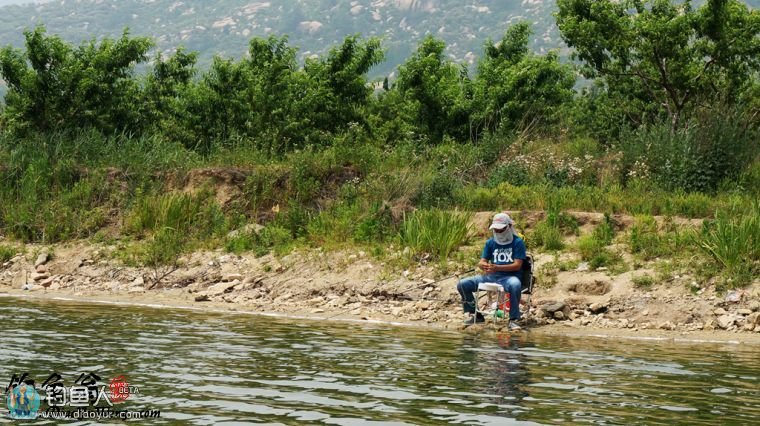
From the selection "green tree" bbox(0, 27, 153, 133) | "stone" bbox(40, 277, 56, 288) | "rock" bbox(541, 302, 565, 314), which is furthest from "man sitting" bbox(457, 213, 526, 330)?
"green tree" bbox(0, 27, 153, 133)

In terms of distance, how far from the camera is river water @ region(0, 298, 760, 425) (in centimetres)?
804

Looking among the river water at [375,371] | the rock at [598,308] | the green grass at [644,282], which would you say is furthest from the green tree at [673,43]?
the river water at [375,371]

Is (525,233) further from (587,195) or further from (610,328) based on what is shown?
(610,328)

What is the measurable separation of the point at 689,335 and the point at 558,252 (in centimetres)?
359

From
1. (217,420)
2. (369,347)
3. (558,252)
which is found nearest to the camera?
(217,420)

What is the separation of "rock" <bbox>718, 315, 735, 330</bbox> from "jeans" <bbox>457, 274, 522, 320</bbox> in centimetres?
269

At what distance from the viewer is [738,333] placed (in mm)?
13391

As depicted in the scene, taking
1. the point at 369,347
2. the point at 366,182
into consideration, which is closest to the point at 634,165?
the point at 366,182

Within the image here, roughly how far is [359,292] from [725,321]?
18.8ft

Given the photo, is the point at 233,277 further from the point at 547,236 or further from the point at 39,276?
the point at 547,236

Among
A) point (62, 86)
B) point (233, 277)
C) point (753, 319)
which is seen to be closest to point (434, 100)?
point (62, 86)

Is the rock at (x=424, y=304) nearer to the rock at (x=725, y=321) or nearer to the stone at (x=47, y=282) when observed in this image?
the rock at (x=725, y=321)

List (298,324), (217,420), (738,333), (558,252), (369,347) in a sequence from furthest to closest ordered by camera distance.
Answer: (558,252), (298,324), (738,333), (369,347), (217,420)

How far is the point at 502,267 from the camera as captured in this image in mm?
14180
